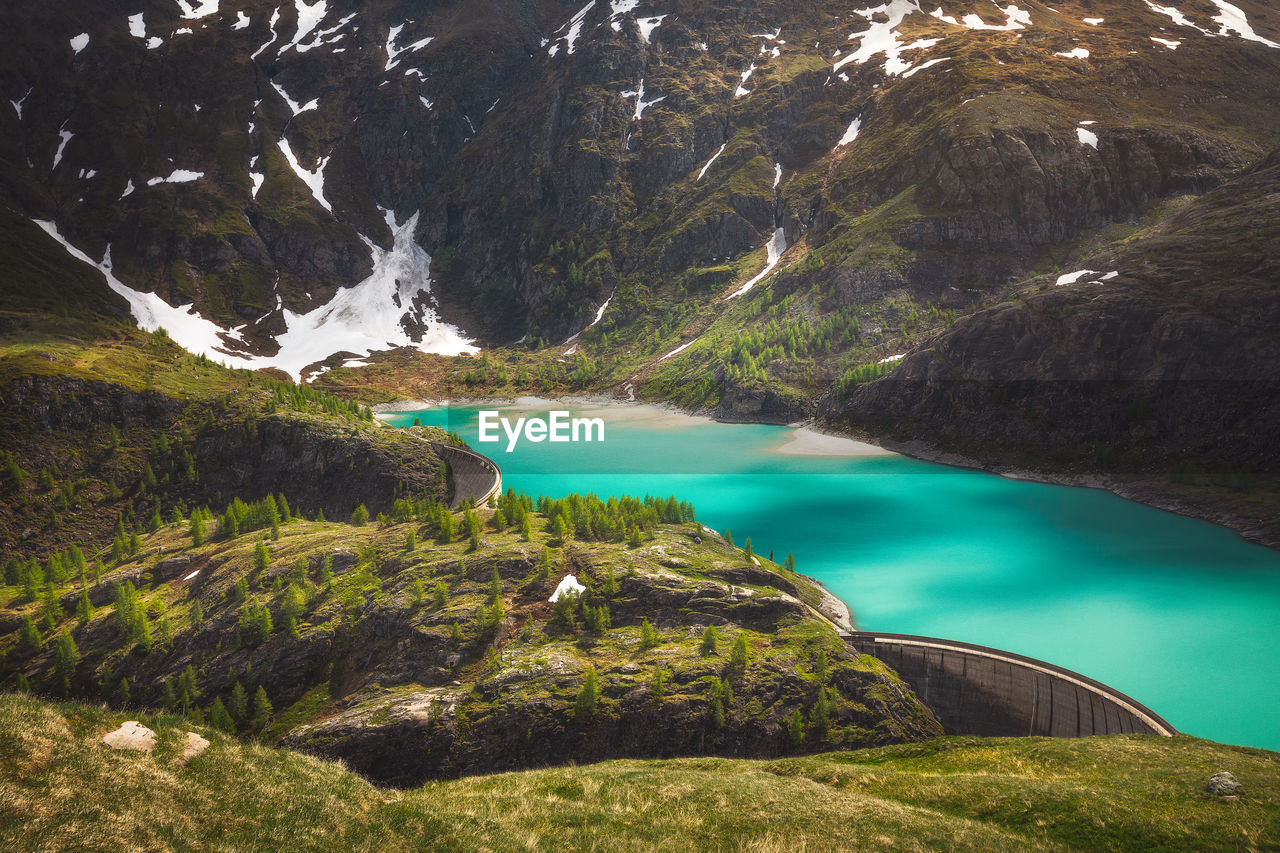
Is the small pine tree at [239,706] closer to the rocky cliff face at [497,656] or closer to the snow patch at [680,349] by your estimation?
the rocky cliff face at [497,656]

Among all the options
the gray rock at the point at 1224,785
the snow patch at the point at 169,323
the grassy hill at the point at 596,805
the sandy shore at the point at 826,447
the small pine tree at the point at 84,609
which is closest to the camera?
the grassy hill at the point at 596,805

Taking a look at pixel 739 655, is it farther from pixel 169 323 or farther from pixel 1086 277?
pixel 169 323

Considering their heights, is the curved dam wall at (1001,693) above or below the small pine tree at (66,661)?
above

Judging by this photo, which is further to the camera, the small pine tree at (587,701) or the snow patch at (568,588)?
the snow patch at (568,588)

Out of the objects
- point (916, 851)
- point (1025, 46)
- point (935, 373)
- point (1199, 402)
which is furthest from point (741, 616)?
point (1025, 46)

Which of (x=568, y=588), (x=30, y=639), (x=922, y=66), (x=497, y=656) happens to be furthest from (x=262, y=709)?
(x=922, y=66)

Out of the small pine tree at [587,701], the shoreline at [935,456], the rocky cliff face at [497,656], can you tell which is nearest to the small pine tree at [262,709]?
the rocky cliff face at [497,656]

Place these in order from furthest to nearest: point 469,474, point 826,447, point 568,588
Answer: point 826,447 < point 469,474 < point 568,588
